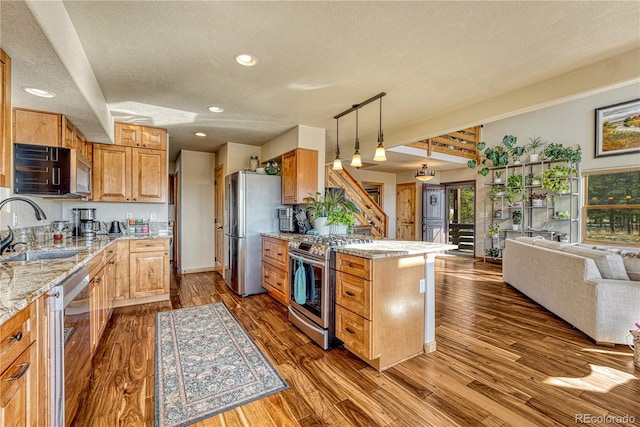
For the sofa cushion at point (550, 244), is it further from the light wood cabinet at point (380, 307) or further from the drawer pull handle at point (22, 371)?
the drawer pull handle at point (22, 371)

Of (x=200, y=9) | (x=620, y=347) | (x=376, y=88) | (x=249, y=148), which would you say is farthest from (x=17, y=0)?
(x=620, y=347)

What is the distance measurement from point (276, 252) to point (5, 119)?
268 cm

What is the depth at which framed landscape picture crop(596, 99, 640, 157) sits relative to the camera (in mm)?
5004

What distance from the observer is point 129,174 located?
3.85m

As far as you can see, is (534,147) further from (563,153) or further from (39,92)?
(39,92)

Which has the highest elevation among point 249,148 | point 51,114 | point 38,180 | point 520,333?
point 249,148

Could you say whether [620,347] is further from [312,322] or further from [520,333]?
[312,322]

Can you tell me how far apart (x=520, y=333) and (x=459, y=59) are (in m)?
2.67

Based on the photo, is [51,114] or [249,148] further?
[249,148]

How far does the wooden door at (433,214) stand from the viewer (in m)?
8.01

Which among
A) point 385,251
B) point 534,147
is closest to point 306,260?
point 385,251

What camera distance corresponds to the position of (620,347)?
2.55 meters

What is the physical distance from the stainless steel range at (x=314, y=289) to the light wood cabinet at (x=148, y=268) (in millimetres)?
1930

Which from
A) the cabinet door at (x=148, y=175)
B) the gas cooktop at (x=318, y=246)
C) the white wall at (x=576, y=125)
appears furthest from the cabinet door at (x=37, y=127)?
the white wall at (x=576, y=125)
